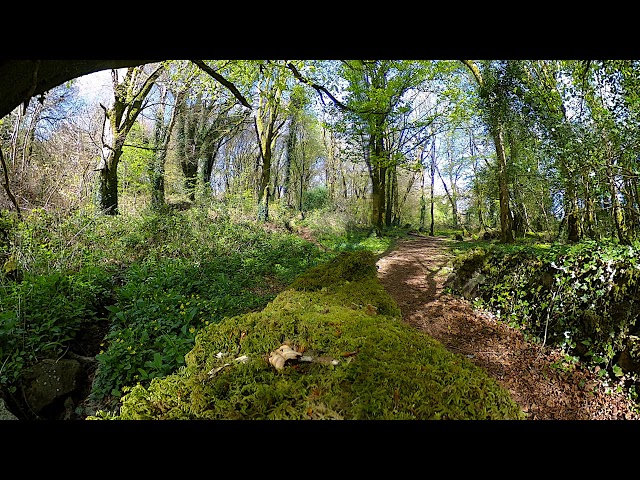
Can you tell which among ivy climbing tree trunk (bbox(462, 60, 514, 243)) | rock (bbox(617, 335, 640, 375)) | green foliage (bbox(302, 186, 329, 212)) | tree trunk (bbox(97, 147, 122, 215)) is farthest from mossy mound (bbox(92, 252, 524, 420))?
green foliage (bbox(302, 186, 329, 212))

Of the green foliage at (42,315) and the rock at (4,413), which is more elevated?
the green foliage at (42,315)

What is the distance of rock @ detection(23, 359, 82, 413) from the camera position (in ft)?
6.93

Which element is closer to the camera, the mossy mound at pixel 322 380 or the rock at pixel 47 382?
the mossy mound at pixel 322 380

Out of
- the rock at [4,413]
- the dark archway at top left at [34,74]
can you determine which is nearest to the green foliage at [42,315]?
the rock at [4,413]

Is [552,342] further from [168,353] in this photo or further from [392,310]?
[168,353]

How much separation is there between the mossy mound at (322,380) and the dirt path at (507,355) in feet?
5.81

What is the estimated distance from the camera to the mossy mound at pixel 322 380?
767 mm

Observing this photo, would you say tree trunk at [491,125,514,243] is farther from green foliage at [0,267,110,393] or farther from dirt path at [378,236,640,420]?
green foliage at [0,267,110,393]

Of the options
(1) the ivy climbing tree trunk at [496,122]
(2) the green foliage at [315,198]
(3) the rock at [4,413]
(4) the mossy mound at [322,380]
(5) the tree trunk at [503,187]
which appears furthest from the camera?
(2) the green foliage at [315,198]

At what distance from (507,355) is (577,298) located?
75 centimetres

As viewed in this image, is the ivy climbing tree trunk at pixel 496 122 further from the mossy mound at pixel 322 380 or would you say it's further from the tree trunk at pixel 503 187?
the mossy mound at pixel 322 380

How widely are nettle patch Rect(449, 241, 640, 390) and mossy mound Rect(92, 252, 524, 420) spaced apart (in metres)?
2.24

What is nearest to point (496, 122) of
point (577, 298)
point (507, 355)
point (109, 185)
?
point (577, 298)
